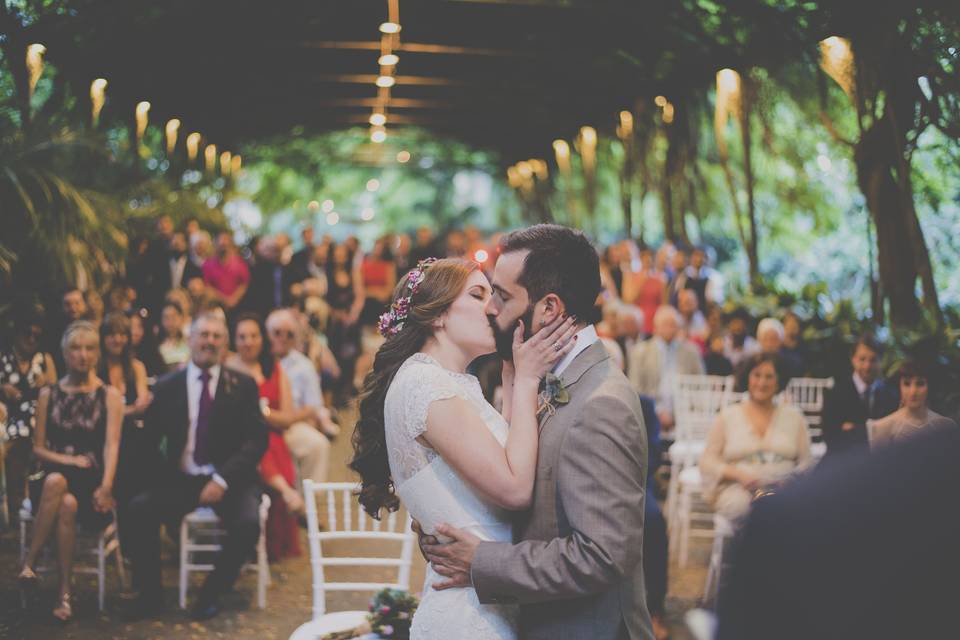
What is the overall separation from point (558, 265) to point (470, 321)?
40cm

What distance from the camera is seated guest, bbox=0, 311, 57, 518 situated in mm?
6344

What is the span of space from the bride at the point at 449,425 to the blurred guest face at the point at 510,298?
0.08 ft

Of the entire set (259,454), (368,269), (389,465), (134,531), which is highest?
(368,269)

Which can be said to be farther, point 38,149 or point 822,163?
point 822,163

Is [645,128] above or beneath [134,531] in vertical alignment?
above

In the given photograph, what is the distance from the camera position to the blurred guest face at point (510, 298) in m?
2.21

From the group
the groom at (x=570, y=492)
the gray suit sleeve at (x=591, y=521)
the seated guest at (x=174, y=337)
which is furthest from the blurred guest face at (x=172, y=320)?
the gray suit sleeve at (x=591, y=521)

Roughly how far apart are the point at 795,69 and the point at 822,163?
2263 millimetres

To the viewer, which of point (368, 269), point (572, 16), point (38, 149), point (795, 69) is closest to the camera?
point (38, 149)

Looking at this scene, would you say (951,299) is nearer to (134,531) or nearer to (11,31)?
(134,531)

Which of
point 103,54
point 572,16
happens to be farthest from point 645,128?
point 103,54

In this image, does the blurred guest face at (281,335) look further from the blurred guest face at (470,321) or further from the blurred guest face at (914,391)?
the blurred guest face at (470,321)

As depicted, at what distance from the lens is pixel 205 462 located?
18.2ft

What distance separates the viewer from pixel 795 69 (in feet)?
32.3
